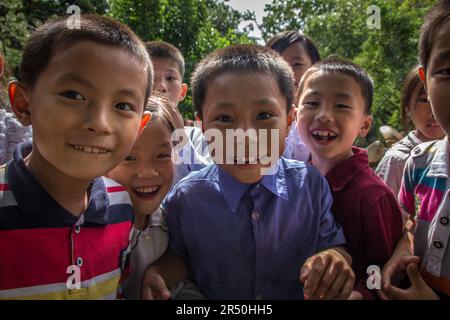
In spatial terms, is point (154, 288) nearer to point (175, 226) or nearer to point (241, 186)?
point (175, 226)

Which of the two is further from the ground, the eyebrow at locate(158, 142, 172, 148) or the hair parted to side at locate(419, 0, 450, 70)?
the hair parted to side at locate(419, 0, 450, 70)

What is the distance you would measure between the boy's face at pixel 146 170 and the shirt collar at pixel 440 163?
1.10m

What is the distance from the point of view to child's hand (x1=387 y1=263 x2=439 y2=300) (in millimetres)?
1356

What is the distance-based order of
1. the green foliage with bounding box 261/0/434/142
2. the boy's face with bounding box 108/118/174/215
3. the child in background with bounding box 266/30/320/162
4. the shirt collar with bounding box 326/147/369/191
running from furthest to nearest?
the green foliage with bounding box 261/0/434/142
the child in background with bounding box 266/30/320/162
the shirt collar with bounding box 326/147/369/191
the boy's face with bounding box 108/118/174/215

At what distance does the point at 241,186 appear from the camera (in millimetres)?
1521

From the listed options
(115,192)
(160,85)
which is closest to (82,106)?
(115,192)

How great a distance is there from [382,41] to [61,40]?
7469 mm

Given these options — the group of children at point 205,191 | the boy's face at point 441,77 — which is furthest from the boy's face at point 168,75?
the boy's face at point 441,77

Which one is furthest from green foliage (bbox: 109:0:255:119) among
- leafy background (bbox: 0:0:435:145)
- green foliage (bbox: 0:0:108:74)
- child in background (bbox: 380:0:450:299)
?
child in background (bbox: 380:0:450:299)

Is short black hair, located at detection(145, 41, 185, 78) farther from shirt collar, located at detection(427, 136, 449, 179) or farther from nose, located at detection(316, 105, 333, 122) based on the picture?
shirt collar, located at detection(427, 136, 449, 179)

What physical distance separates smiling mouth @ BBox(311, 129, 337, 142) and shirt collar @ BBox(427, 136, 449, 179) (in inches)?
18.4

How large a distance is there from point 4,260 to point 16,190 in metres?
0.21

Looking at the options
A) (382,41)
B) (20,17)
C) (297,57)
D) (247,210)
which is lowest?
(247,210)
